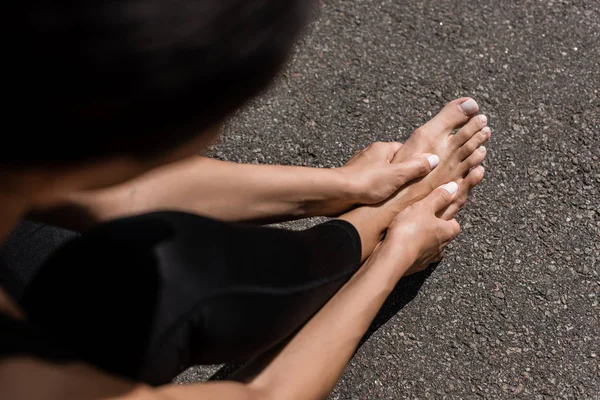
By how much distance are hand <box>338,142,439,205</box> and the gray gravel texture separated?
221mm

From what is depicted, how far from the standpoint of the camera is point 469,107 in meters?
2.25

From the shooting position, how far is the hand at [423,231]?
199cm

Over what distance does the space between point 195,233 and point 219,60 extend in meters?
0.70

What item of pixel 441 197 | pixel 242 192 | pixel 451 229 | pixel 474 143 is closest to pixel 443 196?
pixel 441 197

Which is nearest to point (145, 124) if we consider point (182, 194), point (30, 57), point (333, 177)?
point (30, 57)

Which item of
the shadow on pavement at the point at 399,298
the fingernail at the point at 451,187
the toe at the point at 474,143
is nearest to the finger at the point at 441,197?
the fingernail at the point at 451,187

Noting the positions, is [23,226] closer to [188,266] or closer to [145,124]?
[188,266]

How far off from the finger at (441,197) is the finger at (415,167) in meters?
0.08

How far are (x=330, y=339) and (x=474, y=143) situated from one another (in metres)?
0.94

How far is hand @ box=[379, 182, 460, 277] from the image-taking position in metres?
1.99

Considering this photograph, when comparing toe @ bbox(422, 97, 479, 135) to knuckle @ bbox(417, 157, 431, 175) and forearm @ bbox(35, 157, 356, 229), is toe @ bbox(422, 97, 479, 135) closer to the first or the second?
knuckle @ bbox(417, 157, 431, 175)

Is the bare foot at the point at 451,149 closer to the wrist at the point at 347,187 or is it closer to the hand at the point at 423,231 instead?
the hand at the point at 423,231

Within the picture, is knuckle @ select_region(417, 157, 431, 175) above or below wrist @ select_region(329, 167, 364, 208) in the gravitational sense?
below

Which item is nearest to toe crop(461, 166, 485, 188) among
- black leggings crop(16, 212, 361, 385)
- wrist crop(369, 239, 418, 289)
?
wrist crop(369, 239, 418, 289)
